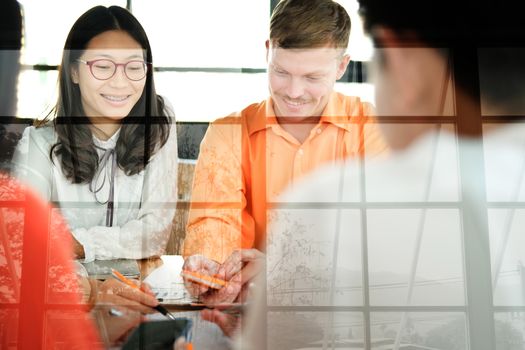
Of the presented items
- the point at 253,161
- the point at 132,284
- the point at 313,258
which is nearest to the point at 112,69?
the point at 253,161

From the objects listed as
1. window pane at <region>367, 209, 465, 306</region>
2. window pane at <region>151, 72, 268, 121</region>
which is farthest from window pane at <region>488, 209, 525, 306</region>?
window pane at <region>151, 72, 268, 121</region>

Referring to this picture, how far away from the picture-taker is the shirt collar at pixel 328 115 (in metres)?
1.60

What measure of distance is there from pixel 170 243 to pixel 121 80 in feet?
1.58

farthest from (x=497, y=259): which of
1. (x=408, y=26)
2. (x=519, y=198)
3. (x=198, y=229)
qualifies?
(x=198, y=229)

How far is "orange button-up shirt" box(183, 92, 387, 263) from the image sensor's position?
1.57 m

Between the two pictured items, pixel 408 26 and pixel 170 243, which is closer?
pixel 170 243

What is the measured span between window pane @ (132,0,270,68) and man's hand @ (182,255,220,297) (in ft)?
1.81

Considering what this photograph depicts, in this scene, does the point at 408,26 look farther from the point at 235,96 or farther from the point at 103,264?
the point at 103,264

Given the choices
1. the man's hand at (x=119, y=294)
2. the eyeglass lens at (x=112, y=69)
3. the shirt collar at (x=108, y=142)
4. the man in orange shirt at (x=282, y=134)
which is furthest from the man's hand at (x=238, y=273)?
the eyeglass lens at (x=112, y=69)

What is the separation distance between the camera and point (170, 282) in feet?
5.08

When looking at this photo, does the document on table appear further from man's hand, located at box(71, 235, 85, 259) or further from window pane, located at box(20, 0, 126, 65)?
window pane, located at box(20, 0, 126, 65)

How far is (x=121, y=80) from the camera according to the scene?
1595 millimetres

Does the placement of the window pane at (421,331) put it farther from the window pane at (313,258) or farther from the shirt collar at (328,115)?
the shirt collar at (328,115)

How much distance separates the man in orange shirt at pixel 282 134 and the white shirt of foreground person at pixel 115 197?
86 millimetres
